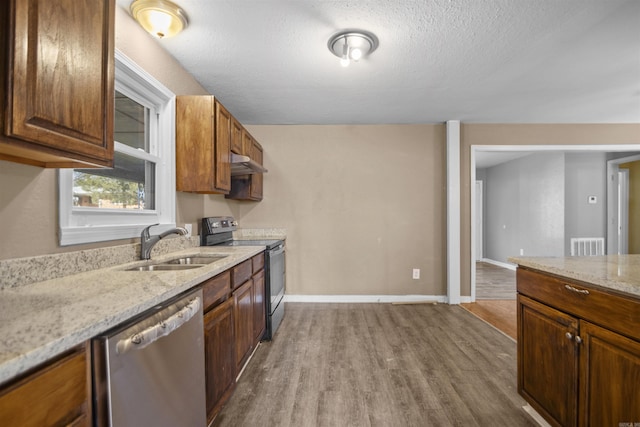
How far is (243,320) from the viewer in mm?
1983

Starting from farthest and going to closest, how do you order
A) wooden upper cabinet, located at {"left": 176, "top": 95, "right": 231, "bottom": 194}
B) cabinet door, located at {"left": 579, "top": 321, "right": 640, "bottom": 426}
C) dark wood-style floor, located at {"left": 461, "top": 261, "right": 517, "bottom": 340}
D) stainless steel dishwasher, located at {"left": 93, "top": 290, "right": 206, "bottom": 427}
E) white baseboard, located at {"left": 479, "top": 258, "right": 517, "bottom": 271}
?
white baseboard, located at {"left": 479, "top": 258, "right": 517, "bottom": 271}, dark wood-style floor, located at {"left": 461, "top": 261, "right": 517, "bottom": 340}, wooden upper cabinet, located at {"left": 176, "top": 95, "right": 231, "bottom": 194}, cabinet door, located at {"left": 579, "top": 321, "right": 640, "bottom": 426}, stainless steel dishwasher, located at {"left": 93, "top": 290, "right": 206, "bottom": 427}

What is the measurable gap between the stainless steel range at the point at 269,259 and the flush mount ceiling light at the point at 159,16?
4.95 ft

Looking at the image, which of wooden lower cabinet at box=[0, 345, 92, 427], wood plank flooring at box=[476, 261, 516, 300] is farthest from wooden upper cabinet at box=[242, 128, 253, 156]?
wood plank flooring at box=[476, 261, 516, 300]

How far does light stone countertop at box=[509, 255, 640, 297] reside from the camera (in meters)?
1.08

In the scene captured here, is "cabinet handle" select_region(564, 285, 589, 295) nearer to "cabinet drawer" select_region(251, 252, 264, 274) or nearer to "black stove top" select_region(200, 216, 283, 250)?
"cabinet drawer" select_region(251, 252, 264, 274)

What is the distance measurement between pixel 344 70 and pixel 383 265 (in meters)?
2.45

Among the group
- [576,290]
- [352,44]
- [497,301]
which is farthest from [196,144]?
[497,301]

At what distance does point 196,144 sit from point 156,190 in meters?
0.46

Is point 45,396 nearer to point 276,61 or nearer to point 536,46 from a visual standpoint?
point 276,61

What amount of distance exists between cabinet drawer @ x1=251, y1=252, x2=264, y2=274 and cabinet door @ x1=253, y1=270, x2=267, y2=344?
4 centimetres

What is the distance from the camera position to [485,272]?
18.3ft

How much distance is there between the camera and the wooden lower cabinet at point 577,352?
41.4 inches

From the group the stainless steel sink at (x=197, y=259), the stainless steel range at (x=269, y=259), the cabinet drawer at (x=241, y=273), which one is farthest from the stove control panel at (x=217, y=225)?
the cabinet drawer at (x=241, y=273)

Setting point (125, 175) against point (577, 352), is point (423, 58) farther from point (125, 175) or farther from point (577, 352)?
point (125, 175)
